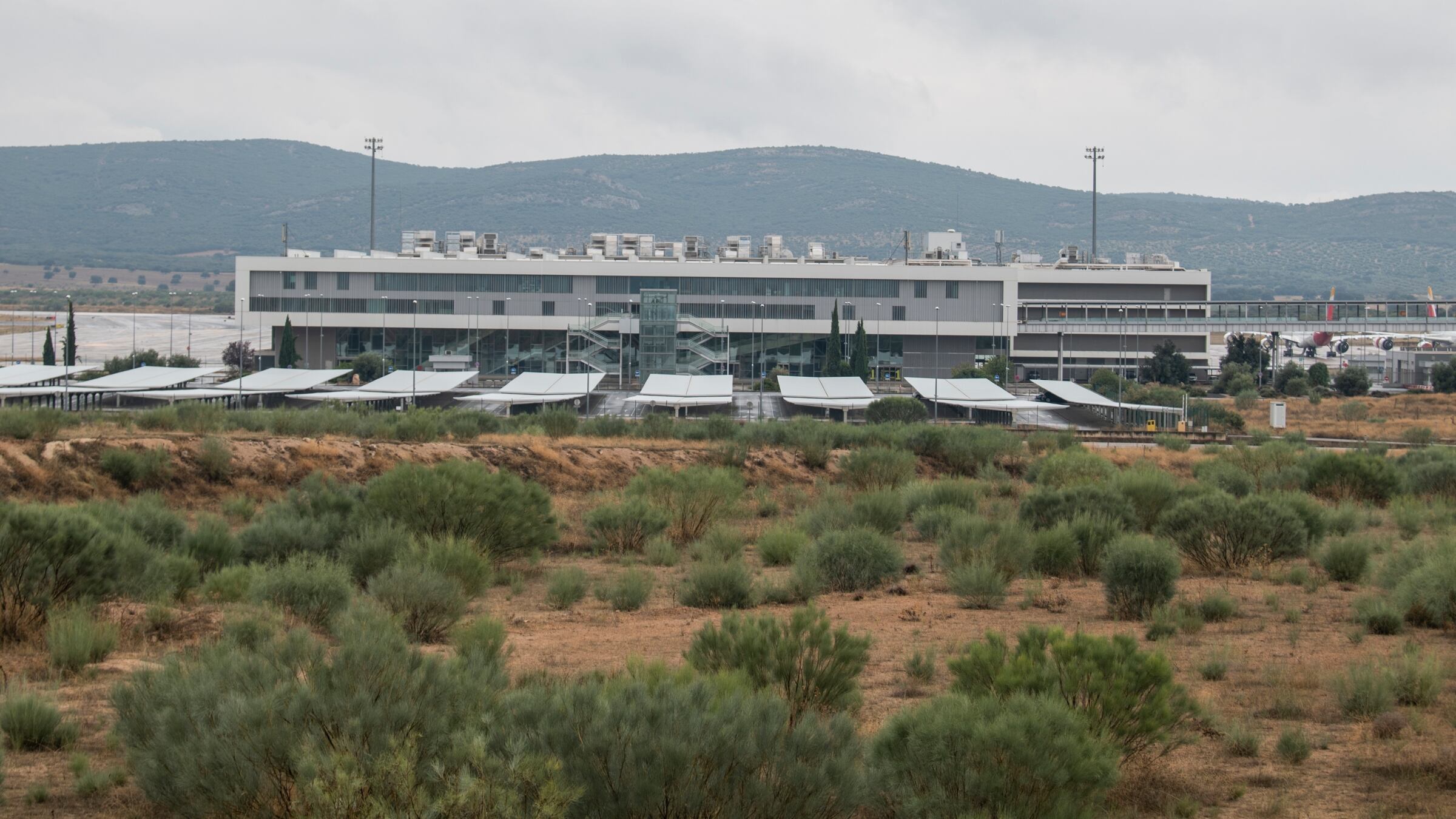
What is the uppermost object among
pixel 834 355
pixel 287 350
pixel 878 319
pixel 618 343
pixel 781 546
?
pixel 878 319

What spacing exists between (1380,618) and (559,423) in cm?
3139

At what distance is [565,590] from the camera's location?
16828 mm

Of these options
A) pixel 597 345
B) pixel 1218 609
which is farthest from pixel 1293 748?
pixel 597 345

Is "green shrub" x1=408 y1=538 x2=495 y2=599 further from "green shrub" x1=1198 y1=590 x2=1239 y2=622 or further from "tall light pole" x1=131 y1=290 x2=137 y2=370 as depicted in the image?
"tall light pole" x1=131 y1=290 x2=137 y2=370

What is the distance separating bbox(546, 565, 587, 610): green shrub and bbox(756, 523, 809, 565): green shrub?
3.78 m

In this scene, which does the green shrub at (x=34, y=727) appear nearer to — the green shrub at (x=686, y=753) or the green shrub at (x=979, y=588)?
the green shrub at (x=686, y=753)

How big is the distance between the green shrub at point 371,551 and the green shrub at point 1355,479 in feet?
71.0

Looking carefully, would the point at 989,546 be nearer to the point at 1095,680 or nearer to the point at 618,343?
the point at 1095,680

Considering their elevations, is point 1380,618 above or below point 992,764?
below

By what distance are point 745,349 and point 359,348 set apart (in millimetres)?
28154

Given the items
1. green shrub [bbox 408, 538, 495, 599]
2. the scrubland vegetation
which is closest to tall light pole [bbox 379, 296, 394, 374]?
the scrubland vegetation

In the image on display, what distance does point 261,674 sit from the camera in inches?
313

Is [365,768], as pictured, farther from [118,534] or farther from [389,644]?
[118,534]

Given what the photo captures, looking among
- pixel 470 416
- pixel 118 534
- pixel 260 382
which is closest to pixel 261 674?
pixel 118 534
